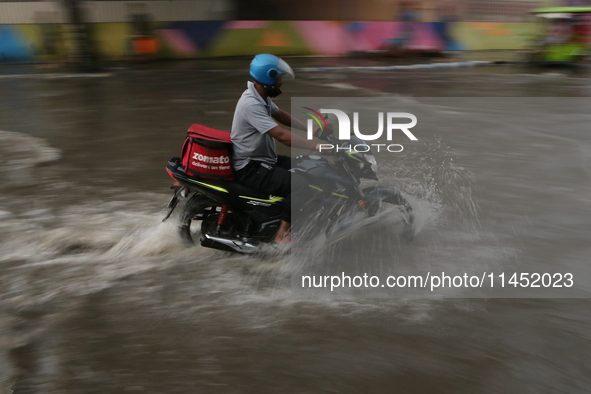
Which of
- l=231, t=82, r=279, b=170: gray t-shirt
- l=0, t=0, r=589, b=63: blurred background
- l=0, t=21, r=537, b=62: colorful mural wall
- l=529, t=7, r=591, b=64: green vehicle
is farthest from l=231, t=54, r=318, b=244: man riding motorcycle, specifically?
l=529, t=7, r=591, b=64: green vehicle

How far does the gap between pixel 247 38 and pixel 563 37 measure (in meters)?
10.3

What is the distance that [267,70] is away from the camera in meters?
→ 3.98

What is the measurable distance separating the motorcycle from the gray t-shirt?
0.75ft

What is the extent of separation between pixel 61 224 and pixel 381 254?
3221mm

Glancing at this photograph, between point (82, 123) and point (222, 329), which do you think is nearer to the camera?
point (222, 329)

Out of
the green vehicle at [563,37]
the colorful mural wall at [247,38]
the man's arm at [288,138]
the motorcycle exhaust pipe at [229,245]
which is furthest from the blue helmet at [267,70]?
the green vehicle at [563,37]

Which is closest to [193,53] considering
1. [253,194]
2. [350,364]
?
[253,194]

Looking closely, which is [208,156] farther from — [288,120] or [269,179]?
[288,120]

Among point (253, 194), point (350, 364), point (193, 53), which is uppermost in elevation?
point (193, 53)

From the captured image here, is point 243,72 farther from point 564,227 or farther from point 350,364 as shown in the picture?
point 350,364

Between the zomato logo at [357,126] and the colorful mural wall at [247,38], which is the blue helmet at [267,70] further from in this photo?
the colorful mural wall at [247,38]

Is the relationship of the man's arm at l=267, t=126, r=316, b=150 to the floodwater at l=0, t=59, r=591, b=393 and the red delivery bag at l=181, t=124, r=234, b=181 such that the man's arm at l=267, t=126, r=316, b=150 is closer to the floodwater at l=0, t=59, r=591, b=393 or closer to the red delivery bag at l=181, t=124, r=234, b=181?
the red delivery bag at l=181, t=124, r=234, b=181

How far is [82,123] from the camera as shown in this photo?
30.5 feet

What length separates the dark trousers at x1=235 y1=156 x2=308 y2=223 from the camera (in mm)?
4207
